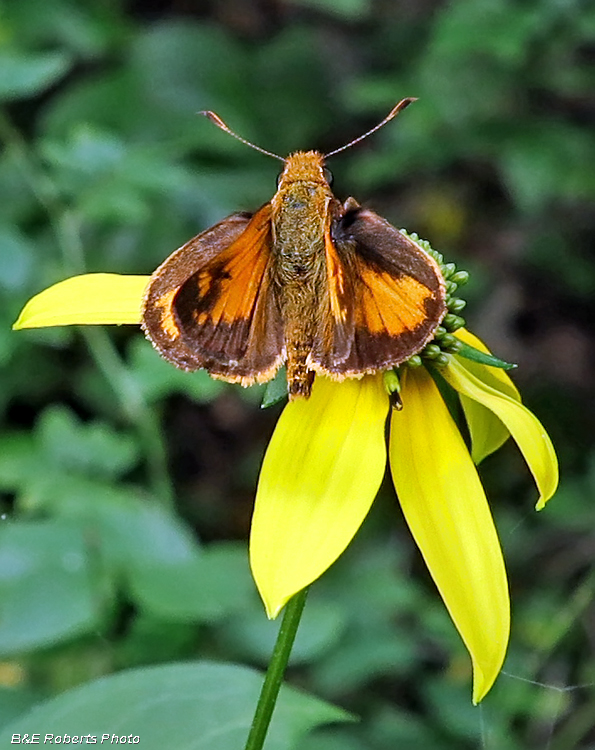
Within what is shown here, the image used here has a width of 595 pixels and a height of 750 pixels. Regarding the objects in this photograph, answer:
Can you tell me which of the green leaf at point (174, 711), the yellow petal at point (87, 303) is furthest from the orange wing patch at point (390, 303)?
the green leaf at point (174, 711)

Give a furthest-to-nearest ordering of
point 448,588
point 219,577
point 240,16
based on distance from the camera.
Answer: point 240,16, point 219,577, point 448,588

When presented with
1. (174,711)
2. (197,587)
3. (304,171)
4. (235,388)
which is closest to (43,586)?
(197,587)

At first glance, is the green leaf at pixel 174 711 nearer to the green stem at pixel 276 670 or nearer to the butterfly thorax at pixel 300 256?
the green stem at pixel 276 670

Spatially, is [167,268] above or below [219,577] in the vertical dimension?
above

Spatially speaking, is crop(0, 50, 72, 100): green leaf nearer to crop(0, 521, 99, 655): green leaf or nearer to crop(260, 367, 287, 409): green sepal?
crop(0, 521, 99, 655): green leaf

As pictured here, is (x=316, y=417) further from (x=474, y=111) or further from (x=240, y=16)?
(x=240, y=16)

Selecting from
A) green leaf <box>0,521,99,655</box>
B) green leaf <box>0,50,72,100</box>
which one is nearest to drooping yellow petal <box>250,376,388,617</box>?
green leaf <box>0,521,99,655</box>

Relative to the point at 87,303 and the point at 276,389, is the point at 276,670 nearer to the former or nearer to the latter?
the point at 276,389

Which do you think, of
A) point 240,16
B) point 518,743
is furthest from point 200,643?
point 240,16
